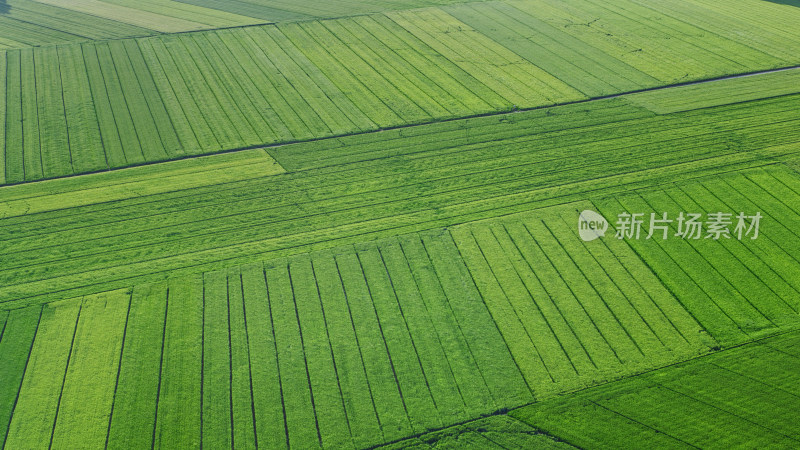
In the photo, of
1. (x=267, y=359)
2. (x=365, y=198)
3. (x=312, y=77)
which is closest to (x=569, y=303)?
(x=365, y=198)

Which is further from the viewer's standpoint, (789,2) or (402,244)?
(789,2)

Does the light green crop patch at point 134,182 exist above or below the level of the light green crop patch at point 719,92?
below

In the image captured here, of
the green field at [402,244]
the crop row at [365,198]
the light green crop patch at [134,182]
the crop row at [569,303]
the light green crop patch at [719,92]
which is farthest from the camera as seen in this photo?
the light green crop patch at [719,92]

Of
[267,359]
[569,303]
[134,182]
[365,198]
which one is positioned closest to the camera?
[267,359]

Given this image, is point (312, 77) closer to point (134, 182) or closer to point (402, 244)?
point (134, 182)

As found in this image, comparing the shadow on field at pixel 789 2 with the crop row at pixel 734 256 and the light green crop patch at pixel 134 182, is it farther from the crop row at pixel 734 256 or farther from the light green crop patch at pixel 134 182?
the light green crop patch at pixel 134 182

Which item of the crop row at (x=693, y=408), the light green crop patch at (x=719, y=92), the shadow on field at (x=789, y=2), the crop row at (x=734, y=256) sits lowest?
the crop row at (x=693, y=408)

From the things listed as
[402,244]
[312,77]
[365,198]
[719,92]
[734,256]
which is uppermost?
[719,92]

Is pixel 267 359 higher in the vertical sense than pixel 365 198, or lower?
lower

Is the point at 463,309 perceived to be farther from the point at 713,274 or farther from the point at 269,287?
the point at 713,274

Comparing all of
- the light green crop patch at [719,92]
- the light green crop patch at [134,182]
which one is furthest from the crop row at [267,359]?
the light green crop patch at [719,92]
